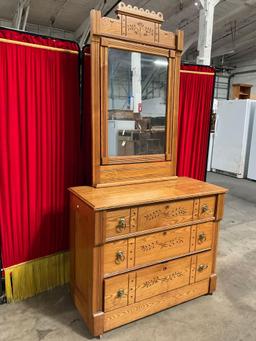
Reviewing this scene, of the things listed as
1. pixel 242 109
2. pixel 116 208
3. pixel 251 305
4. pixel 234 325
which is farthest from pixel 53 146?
pixel 242 109

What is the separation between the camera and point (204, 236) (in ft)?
6.76

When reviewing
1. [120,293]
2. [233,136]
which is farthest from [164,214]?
[233,136]

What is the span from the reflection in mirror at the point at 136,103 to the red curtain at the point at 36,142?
316 mm

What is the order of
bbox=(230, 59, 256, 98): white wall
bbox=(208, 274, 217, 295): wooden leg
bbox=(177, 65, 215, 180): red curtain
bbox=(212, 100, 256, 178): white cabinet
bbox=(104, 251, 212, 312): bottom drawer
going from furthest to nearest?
bbox=(230, 59, 256, 98): white wall
bbox=(212, 100, 256, 178): white cabinet
bbox=(177, 65, 215, 180): red curtain
bbox=(208, 274, 217, 295): wooden leg
bbox=(104, 251, 212, 312): bottom drawer

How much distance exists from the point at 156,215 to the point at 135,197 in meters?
0.19

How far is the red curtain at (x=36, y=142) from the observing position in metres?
1.82

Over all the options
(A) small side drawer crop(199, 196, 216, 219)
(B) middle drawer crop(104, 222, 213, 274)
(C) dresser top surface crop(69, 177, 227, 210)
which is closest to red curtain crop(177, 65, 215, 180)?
(C) dresser top surface crop(69, 177, 227, 210)

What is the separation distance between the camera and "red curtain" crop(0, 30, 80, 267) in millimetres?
1816

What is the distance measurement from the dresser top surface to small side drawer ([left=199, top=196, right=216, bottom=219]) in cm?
6

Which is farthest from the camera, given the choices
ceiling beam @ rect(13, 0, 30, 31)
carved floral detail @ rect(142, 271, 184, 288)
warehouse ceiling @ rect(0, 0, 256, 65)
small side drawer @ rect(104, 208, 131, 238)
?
warehouse ceiling @ rect(0, 0, 256, 65)

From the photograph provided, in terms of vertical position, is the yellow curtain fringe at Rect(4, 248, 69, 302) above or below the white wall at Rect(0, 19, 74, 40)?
below

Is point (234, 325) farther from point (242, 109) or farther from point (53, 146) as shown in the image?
point (242, 109)

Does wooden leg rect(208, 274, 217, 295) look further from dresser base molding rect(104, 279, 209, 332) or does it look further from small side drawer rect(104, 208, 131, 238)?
small side drawer rect(104, 208, 131, 238)

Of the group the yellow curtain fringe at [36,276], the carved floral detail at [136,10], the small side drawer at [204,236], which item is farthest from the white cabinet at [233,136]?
the yellow curtain fringe at [36,276]
